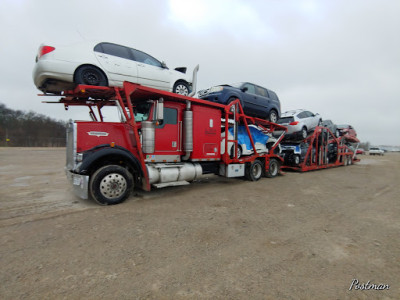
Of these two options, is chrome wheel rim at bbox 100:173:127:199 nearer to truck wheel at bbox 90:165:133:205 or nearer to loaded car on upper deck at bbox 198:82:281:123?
truck wheel at bbox 90:165:133:205

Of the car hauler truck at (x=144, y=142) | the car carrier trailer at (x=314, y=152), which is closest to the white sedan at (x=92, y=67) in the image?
the car hauler truck at (x=144, y=142)

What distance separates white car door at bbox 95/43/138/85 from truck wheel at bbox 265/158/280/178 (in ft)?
19.6

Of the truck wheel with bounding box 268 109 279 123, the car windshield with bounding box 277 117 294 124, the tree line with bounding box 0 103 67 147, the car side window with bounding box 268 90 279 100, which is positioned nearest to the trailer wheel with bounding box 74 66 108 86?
the truck wheel with bounding box 268 109 279 123

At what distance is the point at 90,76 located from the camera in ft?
16.5

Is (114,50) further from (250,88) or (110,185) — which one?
(250,88)

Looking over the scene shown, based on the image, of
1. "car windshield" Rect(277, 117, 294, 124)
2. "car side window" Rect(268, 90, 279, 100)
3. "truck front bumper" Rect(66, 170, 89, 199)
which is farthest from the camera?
"car windshield" Rect(277, 117, 294, 124)

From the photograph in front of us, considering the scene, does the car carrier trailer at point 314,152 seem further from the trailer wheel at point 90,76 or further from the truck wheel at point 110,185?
the trailer wheel at point 90,76

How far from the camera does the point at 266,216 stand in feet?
13.5

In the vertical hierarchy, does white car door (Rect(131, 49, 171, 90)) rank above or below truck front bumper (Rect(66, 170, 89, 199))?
above

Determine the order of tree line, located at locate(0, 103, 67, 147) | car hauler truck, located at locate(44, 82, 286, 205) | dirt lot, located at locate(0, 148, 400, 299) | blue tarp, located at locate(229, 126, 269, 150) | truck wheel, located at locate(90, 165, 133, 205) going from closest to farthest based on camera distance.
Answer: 1. dirt lot, located at locate(0, 148, 400, 299)
2. truck wheel, located at locate(90, 165, 133, 205)
3. car hauler truck, located at locate(44, 82, 286, 205)
4. blue tarp, located at locate(229, 126, 269, 150)
5. tree line, located at locate(0, 103, 67, 147)

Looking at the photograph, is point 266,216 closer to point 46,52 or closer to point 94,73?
point 94,73

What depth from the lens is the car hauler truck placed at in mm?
4566

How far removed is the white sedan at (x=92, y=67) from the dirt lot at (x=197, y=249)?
2.70 meters

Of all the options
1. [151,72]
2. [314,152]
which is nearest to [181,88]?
[151,72]
